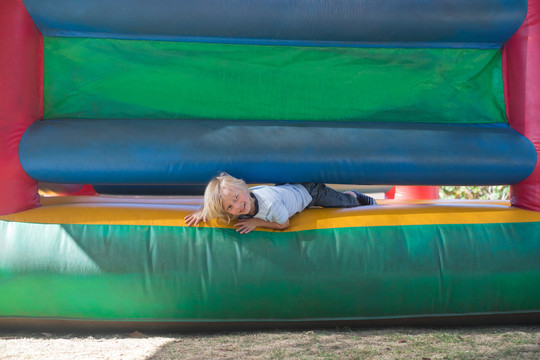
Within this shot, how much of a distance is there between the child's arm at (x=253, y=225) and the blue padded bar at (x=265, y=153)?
20 cm

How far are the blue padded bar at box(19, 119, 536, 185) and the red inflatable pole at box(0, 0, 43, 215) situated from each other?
0.05 m

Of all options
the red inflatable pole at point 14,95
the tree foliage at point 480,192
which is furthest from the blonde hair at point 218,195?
the tree foliage at point 480,192

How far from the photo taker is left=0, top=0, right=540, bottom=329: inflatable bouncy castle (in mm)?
1819

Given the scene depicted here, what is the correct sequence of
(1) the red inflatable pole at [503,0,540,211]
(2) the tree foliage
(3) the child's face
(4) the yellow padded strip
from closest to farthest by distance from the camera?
1. (3) the child's face
2. (4) the yellow padded strip
3. (1) the red inflatable pole at [503,0,540,211]
4. (2) the tree foliage

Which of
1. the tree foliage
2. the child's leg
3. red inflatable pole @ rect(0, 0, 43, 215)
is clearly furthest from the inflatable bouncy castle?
the tree foliage

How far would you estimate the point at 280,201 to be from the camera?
6.17 ft

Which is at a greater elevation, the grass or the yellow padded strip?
the yellow padded strip

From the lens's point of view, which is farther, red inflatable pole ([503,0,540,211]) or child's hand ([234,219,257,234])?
red inflatable pole ([503,0,540,211])

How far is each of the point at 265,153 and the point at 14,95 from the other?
101 cm

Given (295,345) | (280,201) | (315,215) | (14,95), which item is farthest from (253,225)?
(14,95)

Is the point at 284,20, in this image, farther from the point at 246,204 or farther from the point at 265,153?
the point at 246,204

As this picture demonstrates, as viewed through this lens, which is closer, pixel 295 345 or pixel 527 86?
pixel 295 345

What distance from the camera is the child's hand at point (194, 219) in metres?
1.86

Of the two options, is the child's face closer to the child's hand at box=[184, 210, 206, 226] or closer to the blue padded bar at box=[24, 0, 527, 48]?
the child's hand at box=[184, 210, 206, 226]
